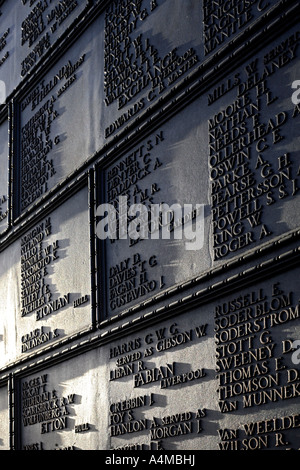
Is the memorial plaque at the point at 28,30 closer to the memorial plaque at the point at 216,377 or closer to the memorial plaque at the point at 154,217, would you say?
the memorial plaque at the point at 154,217

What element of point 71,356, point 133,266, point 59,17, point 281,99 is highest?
point 59,17

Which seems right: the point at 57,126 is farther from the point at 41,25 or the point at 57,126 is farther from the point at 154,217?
the point at 154,217

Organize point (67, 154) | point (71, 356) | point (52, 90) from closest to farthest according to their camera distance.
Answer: point (71, 356) < point (67, 154) < point (52, 90)

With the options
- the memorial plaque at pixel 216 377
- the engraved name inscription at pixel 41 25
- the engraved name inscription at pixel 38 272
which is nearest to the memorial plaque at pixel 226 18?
the memorial plaque at pixel 216 377

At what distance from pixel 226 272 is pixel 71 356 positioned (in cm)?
166

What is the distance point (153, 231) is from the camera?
5031mm

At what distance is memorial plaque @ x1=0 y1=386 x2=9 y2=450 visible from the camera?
6408 mm

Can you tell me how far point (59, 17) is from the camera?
6531mm

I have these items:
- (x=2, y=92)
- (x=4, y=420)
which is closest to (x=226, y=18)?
(x=2, y=92)

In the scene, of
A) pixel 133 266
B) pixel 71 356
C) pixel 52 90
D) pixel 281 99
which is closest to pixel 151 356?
pixel 133 266

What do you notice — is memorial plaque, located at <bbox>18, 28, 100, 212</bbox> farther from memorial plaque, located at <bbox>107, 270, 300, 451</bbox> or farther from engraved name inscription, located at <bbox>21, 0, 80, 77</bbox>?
memorial plaque, located at <bbox>107, 270, 300, 451</bbox>

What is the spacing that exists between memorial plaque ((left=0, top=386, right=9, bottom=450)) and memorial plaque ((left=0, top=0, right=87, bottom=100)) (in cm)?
247

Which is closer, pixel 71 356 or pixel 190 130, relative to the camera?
pixel 190 130

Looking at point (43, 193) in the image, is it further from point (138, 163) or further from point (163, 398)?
point (163, 398)
